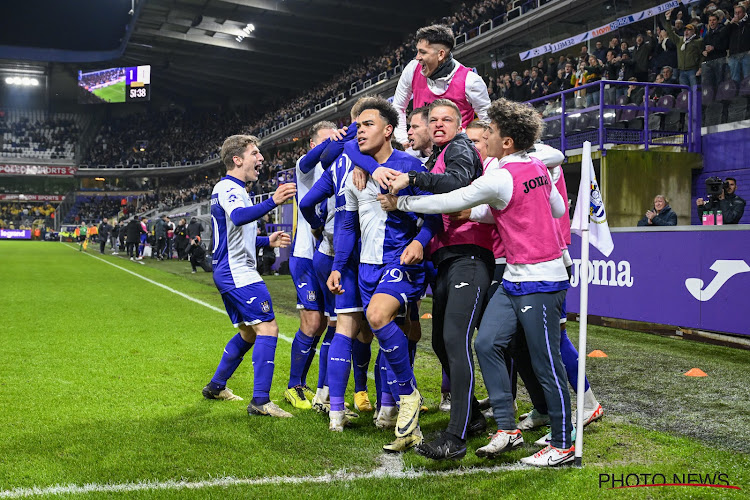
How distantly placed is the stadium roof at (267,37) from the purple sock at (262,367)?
106ft

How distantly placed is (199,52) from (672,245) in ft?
154

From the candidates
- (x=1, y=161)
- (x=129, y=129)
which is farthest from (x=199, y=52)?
(x=1, y=161)

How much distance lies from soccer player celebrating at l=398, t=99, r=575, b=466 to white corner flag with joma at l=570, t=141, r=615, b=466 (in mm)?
91

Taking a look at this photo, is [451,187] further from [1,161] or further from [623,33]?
[1,161]

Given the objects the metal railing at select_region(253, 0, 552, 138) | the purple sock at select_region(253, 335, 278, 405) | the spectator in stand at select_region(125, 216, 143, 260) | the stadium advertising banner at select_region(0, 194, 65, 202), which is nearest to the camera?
the purple sock at select_region(253, 335, 278, 405)

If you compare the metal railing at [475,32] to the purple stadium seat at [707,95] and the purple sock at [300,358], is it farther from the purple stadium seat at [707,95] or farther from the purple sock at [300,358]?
the purple sock at [300,358]

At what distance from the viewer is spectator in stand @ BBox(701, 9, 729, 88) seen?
12734 millimetres

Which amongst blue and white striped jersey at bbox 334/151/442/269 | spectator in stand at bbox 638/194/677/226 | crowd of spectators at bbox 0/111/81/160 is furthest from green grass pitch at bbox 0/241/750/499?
crowd of spectators at bbox 0/111/81/160

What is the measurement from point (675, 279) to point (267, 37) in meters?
40.2

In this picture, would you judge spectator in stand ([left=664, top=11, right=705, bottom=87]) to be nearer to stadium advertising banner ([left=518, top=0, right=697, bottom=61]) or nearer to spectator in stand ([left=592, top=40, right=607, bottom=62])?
spectator in stand ([left=592, top=40, right=607, bottom=62])

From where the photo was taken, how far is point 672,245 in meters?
8.85

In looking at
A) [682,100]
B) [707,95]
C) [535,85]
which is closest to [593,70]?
[535,85]

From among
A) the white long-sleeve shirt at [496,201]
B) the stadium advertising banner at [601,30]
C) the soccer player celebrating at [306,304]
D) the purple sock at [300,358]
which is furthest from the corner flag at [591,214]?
the stadium advertising banner at [601,30]

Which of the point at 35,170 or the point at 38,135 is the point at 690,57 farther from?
the point at 38,135
